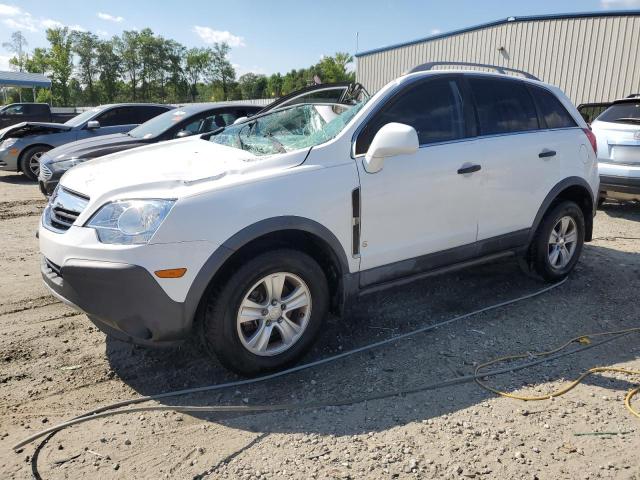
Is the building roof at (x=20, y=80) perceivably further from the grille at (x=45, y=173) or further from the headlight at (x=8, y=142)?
the grille at (x=45, y=173)

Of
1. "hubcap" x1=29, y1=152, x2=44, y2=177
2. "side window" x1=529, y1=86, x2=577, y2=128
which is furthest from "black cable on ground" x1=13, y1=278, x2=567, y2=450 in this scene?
"hubcap" x1=29, y1=152, x2=44, y2=177

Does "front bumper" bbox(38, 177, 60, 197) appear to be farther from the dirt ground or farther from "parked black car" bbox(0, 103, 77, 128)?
"parked black car" bbox(0, 103, 77, 128)

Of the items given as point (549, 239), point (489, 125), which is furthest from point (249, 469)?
point (549, 239)

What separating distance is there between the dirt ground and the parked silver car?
272 inches

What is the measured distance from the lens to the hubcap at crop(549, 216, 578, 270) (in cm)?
471

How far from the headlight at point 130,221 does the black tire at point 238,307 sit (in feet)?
1.65

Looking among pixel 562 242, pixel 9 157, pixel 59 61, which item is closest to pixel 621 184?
pixel 562 242

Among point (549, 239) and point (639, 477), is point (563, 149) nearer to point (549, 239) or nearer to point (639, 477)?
point (549, 239)

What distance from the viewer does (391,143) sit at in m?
3.14

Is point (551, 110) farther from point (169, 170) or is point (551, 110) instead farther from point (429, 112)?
point (169, 170)

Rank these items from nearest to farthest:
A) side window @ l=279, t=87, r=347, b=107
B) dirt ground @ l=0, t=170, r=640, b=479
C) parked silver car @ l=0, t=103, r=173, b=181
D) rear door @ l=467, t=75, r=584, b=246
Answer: dirt ground @ l=0, t=170, r=640, b=479
rear door @ l=467, t=75, r=584, b=246
side window @ l=279, t=87, r=347, b=107
parked silver car @ l=0, t=103, r=173, b=181

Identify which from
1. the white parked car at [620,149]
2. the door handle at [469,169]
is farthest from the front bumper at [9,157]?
the white parked car at [620,149]

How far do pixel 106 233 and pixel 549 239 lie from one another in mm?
3709

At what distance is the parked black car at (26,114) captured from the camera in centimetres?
1716
